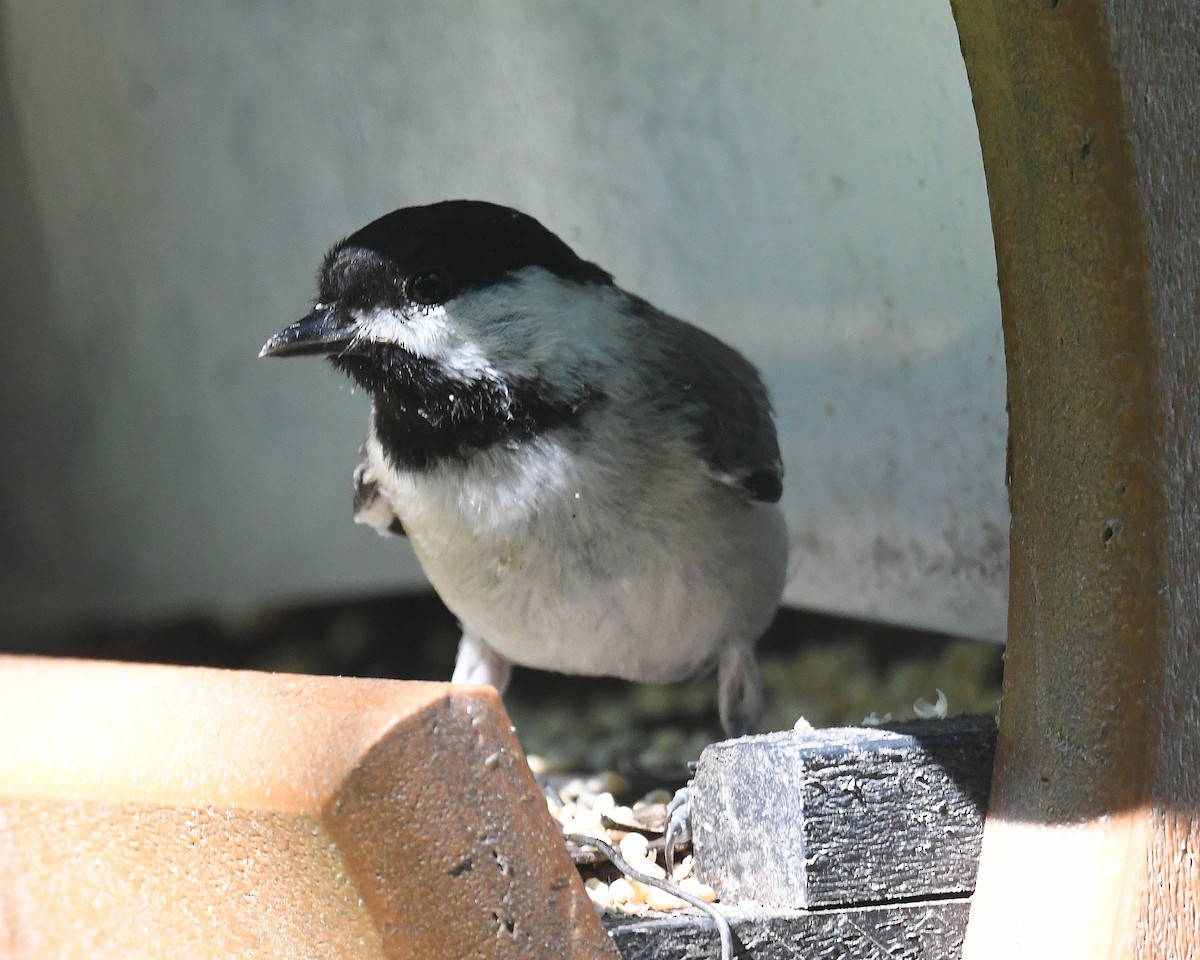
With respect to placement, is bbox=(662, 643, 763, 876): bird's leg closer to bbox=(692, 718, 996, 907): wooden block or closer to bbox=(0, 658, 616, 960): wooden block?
bbox=(692, 718, 996, 907): wooden block

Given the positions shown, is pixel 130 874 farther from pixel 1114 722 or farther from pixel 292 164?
pixel 292 164

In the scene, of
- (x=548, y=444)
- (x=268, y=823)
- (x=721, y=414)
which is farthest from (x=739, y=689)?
(x=268, y=823)

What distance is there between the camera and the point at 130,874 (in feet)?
4.41

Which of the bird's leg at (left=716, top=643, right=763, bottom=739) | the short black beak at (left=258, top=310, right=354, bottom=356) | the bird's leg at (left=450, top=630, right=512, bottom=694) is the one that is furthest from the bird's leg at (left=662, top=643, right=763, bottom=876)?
the short black beak at (left=258, top=310, right=354, bottom=356)

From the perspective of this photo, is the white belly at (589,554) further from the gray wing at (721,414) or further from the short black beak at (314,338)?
the short black beak at (314,338)

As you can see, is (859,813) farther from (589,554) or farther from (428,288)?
(428,288)

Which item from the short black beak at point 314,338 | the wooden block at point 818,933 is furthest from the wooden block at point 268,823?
the short black beak at point 314,338

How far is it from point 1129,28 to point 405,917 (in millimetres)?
1145

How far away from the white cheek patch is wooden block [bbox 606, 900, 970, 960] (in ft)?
2.99

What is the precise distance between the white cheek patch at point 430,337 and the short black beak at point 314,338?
3 centimetres

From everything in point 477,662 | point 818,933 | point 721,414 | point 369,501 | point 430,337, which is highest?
point 430,337

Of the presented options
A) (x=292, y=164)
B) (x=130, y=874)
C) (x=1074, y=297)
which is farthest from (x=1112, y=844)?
(x=292, y=164)

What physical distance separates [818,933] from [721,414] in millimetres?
1117

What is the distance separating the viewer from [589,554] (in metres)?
2.41
